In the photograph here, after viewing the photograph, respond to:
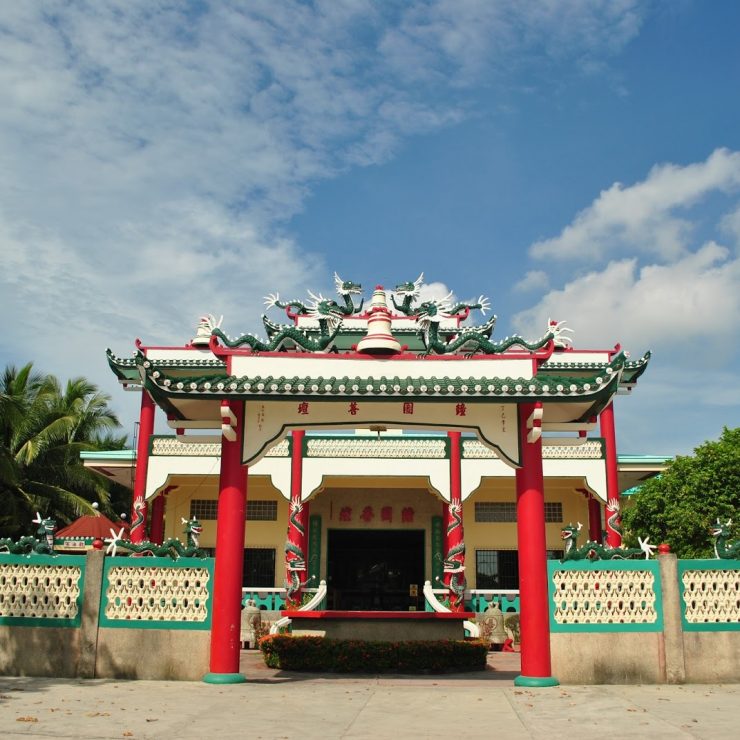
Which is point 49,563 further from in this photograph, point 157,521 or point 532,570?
point 157,521

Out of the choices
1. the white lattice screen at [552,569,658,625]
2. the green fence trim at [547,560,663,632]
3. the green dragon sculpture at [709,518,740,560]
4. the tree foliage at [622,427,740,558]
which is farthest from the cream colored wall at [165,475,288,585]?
the green dragon sculpture at [709,518,740,560]

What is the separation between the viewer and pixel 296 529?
67.1 ft

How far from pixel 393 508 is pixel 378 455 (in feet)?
10.3

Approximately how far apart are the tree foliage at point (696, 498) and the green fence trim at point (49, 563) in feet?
36.7

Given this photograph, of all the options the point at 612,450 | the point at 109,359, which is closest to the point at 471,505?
the point at 612,450

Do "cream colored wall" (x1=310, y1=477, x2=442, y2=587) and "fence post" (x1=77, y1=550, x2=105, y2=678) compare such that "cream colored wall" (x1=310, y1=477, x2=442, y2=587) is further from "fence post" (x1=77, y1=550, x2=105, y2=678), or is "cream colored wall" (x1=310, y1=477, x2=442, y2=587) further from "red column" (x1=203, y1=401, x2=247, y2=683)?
"fence post" (x1=77, y1=550, x2=105, y2=678)

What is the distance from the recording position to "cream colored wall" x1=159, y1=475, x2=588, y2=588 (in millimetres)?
24219

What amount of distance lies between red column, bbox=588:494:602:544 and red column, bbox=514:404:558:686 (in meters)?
13.9

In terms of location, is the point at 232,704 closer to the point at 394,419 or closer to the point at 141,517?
the point at 394,419

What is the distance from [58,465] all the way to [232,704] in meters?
22.5

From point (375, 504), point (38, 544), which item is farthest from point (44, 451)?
point (38, 544)

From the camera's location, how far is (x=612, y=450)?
71.7 ft

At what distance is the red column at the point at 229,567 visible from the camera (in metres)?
10.2

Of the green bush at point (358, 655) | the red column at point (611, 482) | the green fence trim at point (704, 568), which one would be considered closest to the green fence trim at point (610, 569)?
the green fence trim at point (704, 568)
